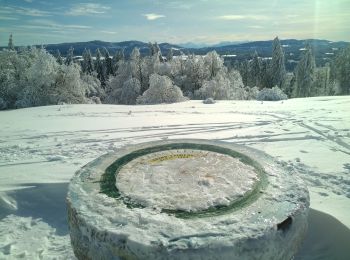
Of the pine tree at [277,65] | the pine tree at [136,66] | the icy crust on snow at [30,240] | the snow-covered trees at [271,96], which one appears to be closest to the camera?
the icy crust on snow at [30,240]

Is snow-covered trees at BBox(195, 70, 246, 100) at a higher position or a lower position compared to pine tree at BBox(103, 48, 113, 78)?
lower

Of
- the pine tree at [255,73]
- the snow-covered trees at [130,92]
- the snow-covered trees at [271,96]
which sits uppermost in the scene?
the pine tree at [255,73]

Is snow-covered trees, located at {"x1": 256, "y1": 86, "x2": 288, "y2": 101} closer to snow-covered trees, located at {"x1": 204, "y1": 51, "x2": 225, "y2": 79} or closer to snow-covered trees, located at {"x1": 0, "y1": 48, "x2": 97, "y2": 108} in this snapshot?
snow-covered trees, located at {"x1": 0, "y1": 48, "x2": 97, "y2": 108}

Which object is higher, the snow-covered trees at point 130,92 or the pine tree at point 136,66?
the pine tree at point 136,66

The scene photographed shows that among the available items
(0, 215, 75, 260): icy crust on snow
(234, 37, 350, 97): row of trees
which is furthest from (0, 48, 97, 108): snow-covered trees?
(234, 37, 350, 97): row of trees

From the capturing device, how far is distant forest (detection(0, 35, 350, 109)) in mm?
21500

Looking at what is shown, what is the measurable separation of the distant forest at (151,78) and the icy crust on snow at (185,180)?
11303mm

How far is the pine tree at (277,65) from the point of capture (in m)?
42.8

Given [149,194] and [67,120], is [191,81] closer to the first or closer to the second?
[67,120]

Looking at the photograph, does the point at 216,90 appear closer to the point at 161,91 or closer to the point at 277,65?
the point at 161,91

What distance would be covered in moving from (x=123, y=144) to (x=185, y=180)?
329cm

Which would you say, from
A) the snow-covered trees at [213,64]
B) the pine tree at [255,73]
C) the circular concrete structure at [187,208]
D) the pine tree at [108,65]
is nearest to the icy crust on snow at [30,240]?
the circular concrete structure at [187,208]

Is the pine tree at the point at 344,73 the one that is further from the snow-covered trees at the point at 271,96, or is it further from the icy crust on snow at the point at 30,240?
the icy crust on snow at the point at 30,240


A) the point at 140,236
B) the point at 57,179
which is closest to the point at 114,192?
the point at 140,236
